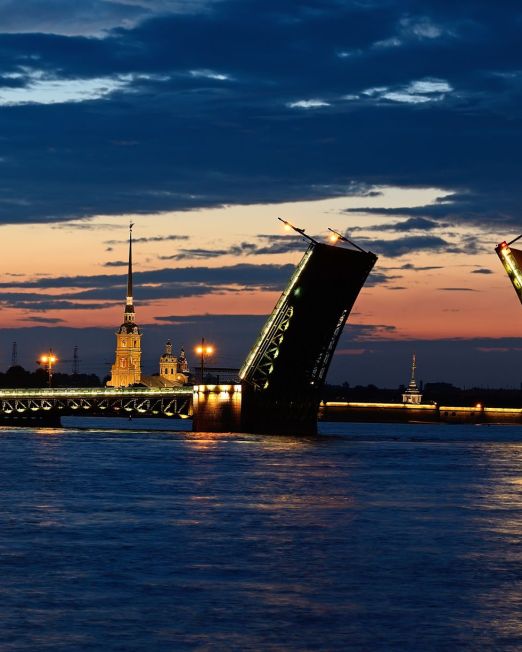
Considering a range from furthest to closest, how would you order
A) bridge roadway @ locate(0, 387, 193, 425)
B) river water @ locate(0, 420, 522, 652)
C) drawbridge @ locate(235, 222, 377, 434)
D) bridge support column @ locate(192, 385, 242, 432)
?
bridge roadway @ locate(0, 387, 193, 425)
bridge support column @ locate(192, 385, 242, 432)
drawbridge @ locate(235, 222, 377, 434)
river water @ locate(0, 420, 522, 652)


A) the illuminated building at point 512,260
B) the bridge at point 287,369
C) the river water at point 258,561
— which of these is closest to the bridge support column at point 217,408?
the bridge at point 287,369

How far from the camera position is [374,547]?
28.1 metres

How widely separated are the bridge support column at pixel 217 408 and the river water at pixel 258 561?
2750 centimetres

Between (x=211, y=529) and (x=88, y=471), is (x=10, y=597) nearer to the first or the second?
(x=211, y=529)

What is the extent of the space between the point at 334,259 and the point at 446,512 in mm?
31642

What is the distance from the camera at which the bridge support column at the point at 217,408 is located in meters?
78.7

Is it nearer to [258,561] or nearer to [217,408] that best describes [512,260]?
[217,408]

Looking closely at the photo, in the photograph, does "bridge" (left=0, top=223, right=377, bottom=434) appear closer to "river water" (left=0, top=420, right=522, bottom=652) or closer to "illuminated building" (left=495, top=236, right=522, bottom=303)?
"illuminated building" (left=495, top=236, right=522, bottom=303)

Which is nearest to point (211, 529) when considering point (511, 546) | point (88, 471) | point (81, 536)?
point (81, 536)

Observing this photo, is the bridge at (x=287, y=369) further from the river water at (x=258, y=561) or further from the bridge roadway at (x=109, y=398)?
the river water at (x=258, y=561)

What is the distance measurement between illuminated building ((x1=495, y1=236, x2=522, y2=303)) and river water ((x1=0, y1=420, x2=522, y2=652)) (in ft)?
63.1

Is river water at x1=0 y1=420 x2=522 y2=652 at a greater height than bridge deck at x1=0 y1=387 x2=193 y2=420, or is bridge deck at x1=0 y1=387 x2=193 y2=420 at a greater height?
bridge deck at x1=0 y1=387 x2=193 y2=420

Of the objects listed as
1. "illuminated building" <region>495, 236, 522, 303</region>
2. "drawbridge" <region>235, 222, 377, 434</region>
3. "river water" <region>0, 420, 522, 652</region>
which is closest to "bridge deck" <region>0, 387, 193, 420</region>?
"drawbridge" <region>235, 222, 377, 434</region>

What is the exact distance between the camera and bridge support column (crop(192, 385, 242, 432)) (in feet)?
258
